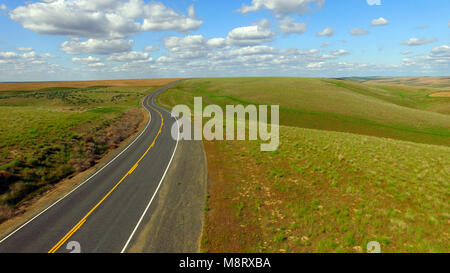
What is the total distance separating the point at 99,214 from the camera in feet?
43.0

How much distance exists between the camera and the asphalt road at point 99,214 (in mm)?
10680

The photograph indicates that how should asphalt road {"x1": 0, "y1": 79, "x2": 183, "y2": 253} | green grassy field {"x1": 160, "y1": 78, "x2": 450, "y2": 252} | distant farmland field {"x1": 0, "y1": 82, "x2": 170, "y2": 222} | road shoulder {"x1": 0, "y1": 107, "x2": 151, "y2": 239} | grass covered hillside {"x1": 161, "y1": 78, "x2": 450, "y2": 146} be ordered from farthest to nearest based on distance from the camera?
1. grass covered hillside {"x1": 161, "y1": 78, "x2": 450, "y2": 146}
2. distant farmland field {"x1": 0, "y1": 82, "x2": 170, "y2": 222}
3. road shoulder {"x1": 0, "y1": 107, "x2": 151, "y2": 239}
4. asphalt road {"x1": 0, "y1": 79, "x2": 183, "y2": 253}
5. green grassy field {"x1": 160, "y1": 78, "x2": 450, "y2": 252}

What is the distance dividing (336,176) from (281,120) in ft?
113

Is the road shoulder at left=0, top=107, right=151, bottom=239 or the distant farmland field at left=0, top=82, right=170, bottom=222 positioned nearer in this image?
the road shoulder at left=0, top=107, right=151, bottom=239

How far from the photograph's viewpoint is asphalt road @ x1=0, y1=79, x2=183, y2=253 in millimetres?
10680

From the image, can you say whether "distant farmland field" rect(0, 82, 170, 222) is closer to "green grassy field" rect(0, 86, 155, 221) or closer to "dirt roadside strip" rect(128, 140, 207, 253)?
"green grassy field" rect(0, 86, 155, 221)

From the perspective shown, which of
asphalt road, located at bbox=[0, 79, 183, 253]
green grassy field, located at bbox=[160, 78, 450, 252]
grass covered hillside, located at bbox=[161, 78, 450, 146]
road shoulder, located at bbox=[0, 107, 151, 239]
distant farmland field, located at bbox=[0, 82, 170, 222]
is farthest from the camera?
grass covered hillside, located at bbox=[161, 78, 450, 146]

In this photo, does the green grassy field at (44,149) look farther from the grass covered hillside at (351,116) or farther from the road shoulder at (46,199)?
the grass covered hillside at (351,116)

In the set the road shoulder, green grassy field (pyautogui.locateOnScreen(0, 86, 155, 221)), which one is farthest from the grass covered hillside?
the road shoulder

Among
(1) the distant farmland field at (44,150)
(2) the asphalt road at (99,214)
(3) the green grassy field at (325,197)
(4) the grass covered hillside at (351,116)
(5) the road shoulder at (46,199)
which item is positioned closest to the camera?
(3) the green grassy field at (325,197)

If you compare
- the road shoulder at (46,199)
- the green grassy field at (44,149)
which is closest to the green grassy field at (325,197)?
the road shoulder at (46,199)

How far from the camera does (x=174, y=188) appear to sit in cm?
1563
